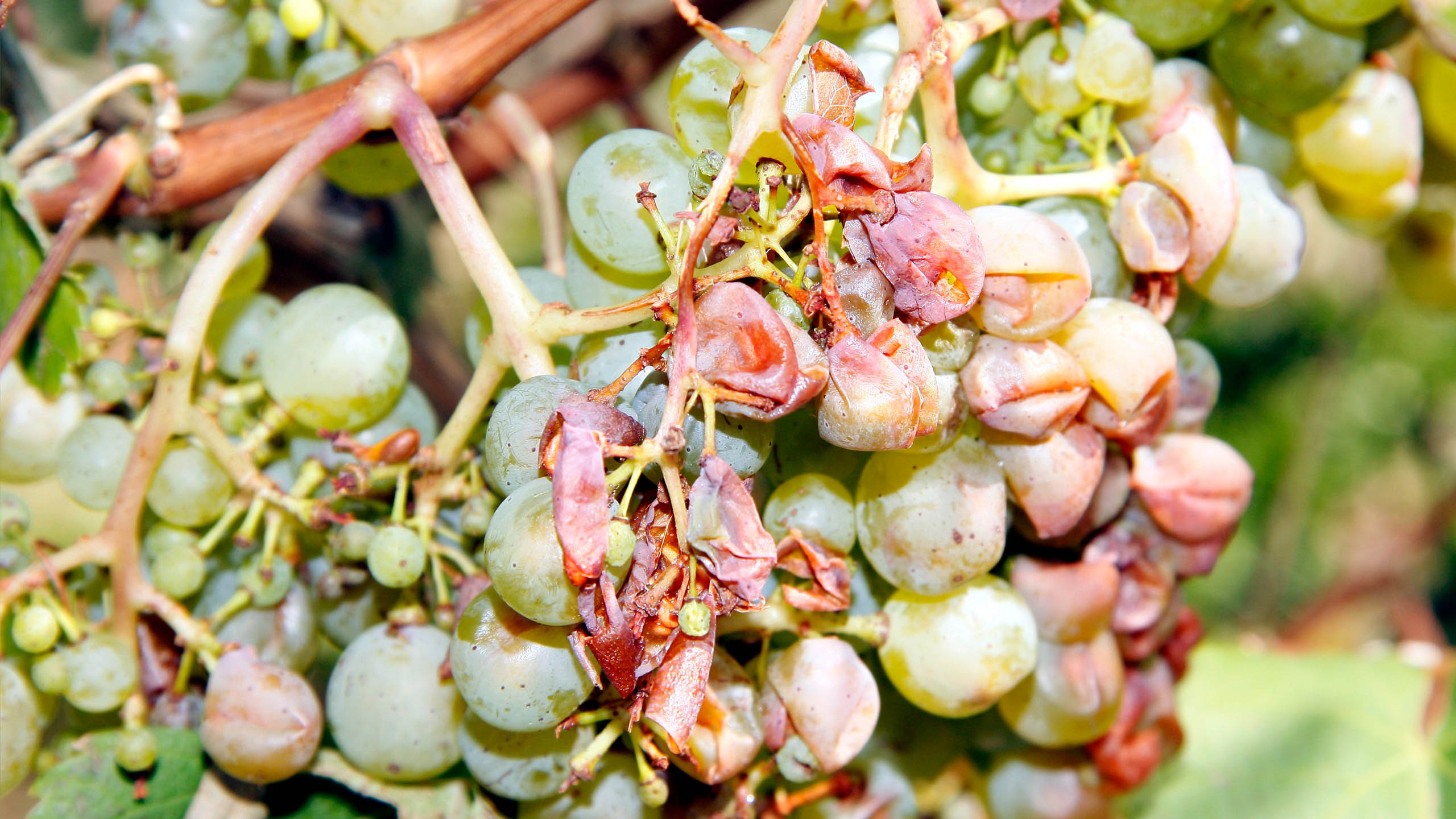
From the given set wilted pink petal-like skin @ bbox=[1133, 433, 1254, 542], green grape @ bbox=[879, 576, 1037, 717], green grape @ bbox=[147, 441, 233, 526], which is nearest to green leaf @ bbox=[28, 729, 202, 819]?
green grape @ bbox=[147, 441, 233, 526]

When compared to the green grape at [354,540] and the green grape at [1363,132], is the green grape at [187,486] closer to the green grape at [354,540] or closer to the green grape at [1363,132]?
the green grape at [354,540]

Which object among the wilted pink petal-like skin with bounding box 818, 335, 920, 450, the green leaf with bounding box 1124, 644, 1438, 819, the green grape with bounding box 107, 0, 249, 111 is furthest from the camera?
the green leaf with bounding box 1124, 644, 1438, 819

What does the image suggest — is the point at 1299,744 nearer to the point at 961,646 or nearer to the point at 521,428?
the point at 961,646

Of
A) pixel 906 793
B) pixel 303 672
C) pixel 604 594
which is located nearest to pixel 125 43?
pixel 303 672

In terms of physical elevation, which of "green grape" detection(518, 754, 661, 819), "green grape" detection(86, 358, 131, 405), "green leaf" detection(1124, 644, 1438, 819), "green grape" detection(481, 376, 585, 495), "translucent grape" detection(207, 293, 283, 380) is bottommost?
"green leaf" detection(1124, 644, 1438, 819)

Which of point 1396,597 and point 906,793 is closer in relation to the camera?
point 906,793

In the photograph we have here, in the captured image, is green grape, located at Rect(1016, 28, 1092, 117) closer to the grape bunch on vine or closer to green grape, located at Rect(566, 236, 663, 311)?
the grape bunch on vine

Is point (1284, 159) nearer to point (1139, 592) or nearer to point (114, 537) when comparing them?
point (1139, 592)
